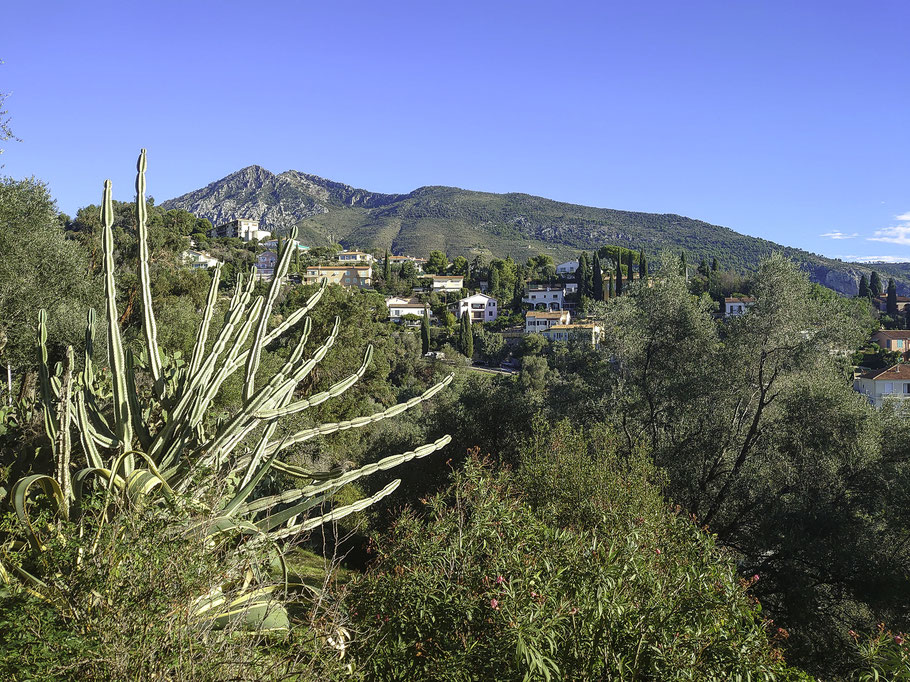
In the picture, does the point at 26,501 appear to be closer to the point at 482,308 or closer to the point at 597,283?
the point at 597,283

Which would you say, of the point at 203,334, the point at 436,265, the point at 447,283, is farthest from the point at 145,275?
the point at 436,265

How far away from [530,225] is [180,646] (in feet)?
609

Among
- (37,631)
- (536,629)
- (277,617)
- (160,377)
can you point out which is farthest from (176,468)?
(536,629)

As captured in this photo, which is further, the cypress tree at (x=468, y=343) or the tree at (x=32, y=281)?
the cypress tree at (x=468, y=343)

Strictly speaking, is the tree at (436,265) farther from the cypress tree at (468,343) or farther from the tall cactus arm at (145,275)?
the tall cactus arm at (145,275)

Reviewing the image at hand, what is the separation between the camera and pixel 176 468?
4.47 m

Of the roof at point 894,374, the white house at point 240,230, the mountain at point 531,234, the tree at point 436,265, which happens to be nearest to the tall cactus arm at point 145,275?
the roof at point 894,374

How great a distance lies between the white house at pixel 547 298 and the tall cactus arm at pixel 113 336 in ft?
286

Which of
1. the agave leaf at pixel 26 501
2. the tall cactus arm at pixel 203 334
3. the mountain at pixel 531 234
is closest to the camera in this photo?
the agave leaf at pixel 26 501

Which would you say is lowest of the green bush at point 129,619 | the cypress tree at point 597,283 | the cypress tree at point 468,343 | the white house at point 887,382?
the cypress tree at point 468,343

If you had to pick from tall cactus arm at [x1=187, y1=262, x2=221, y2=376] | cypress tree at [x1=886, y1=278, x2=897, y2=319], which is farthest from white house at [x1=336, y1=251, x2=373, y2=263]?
tall cactus arm at [x1=187, y1=262, x2=221, y2=376]

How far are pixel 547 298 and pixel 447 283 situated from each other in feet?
53.6

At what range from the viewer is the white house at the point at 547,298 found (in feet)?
297

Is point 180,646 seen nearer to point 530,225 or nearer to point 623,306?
point 623,306
